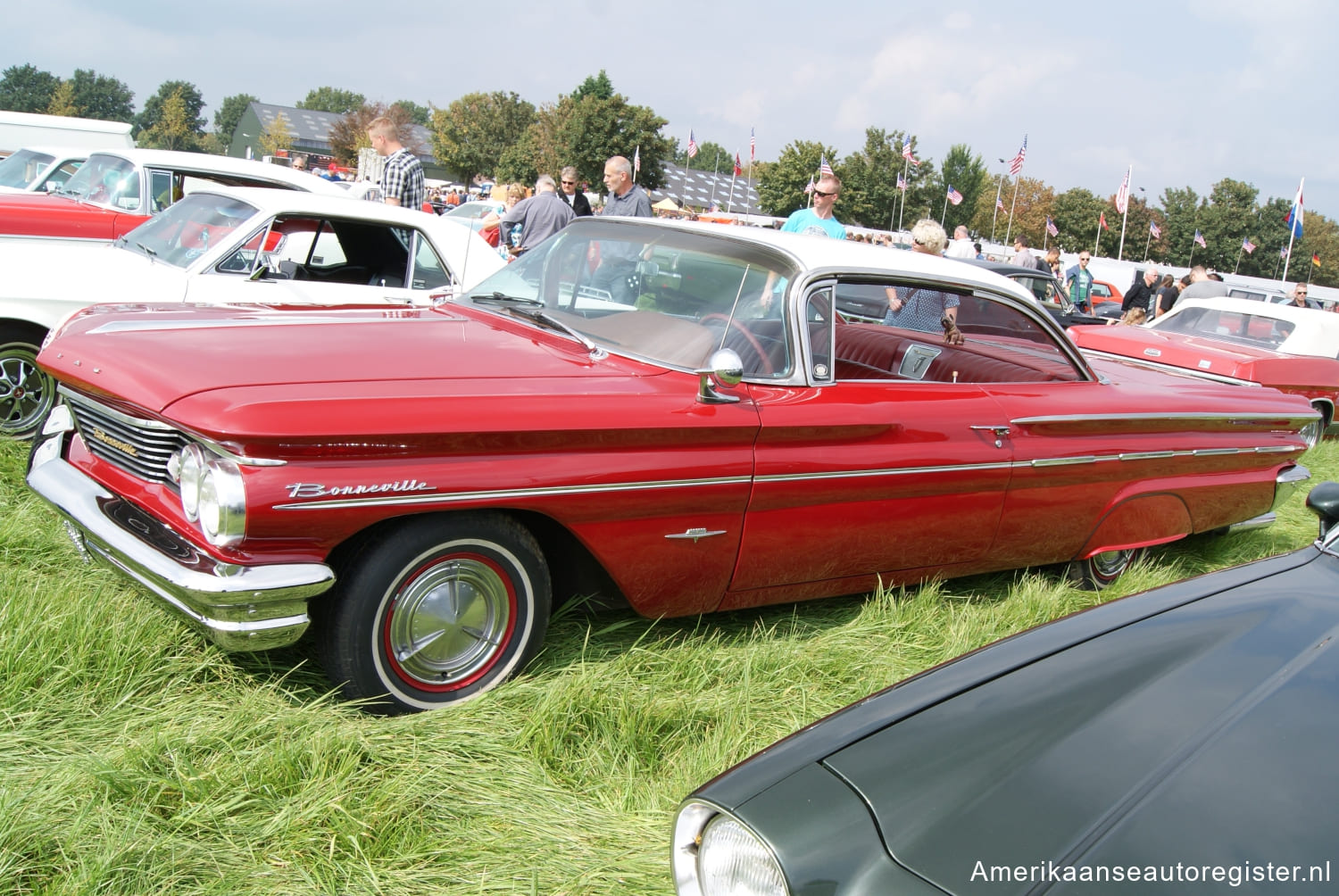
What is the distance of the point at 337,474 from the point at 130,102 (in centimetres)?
16391

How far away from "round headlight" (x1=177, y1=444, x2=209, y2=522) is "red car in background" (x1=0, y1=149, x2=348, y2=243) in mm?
5100

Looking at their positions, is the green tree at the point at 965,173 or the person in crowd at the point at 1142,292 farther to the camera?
the green tree at the point at 965,173

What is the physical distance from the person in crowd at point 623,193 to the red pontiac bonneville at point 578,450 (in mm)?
4073

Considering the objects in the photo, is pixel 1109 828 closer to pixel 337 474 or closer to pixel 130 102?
pixel 337 474

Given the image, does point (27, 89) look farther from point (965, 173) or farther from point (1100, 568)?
point (1100, 568)

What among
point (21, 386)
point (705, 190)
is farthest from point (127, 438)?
point (705, 190)

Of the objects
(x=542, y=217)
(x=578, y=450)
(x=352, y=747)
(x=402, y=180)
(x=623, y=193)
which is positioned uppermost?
(x=623, y=193)

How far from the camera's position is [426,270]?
5.98 metres

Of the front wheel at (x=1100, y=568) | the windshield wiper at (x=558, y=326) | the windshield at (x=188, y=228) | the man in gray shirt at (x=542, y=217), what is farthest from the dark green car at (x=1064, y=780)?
the man in gray shirt at (x=542, y=217)

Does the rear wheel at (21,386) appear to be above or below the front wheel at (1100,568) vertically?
above

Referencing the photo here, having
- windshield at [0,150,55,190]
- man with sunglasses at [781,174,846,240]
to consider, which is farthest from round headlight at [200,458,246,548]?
windshield at [0,150,55,190]

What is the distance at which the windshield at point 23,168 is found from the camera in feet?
33.4

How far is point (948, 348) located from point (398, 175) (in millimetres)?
4864

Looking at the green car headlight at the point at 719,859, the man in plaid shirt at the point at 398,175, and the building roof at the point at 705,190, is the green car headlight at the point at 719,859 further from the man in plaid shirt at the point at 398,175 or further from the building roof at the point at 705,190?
the building roof at the point at 705,190
